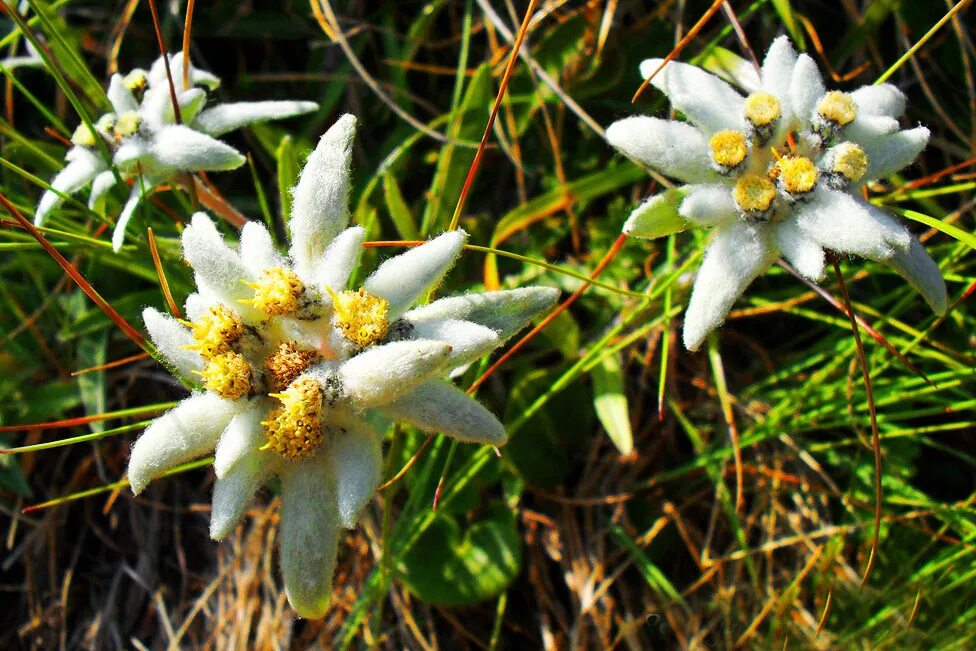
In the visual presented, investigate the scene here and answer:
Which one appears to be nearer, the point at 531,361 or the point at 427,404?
the point at 427,404

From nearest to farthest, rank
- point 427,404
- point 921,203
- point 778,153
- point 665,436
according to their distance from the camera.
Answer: point 427,404, point 778,153, point 921,203, point 665,436

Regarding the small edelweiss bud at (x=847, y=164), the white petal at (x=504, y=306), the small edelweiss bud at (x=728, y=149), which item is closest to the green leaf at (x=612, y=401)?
the white petal at (x=504, y=306)

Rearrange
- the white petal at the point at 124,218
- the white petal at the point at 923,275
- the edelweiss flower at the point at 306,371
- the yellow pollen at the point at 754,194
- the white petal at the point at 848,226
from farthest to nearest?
the white petal at the point at 124,218
the white petal at the point at 923,275
the yellow pollen at the point at 754,194
the white petal at the point at 848,226
the edelweiss flower at the point at 306,371

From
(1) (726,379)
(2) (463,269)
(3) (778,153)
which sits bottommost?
(1) (726,379)

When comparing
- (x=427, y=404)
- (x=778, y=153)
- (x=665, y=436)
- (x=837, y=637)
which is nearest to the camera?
(x=427, y=404)

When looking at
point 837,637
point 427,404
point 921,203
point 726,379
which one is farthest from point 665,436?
point 427,404

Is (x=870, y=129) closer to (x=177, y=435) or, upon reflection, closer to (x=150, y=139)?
(x=177, y=435)

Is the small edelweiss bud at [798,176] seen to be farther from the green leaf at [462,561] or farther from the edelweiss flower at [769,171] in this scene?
the green leaf at [462,561]

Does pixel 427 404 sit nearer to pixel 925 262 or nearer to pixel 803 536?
pixel 925 262

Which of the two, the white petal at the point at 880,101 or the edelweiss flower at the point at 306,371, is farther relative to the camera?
the white petal at the point at 880,101
